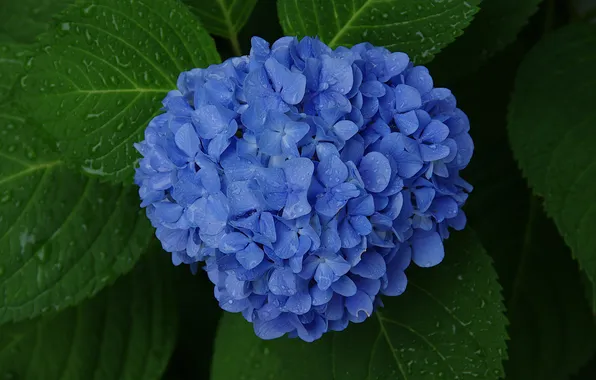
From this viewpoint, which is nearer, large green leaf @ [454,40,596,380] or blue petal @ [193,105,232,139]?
blue petal @ [193,105,232,139]

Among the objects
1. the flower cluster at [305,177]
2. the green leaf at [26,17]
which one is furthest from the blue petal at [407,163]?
the green leaf at [26,17]

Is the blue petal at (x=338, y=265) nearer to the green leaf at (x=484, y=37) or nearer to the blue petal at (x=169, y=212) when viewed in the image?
the blue petal at (x=169, y=212)

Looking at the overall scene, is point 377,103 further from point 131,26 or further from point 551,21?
point 551,21

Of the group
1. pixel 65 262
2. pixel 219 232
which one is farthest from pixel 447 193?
pixel 65 262

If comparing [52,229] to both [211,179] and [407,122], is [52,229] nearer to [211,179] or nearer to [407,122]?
[211,179]

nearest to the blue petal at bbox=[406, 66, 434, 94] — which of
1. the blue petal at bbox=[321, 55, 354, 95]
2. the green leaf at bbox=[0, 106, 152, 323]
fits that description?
the blue petal at bbox=[321, 55, 354, 95]

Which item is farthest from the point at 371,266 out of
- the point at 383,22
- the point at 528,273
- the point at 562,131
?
the point at 528,273

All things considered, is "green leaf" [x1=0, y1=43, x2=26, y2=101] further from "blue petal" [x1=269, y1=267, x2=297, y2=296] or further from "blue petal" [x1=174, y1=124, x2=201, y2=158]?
"blue petal" [x1=269, y1=267, x2=297, y2=296]
